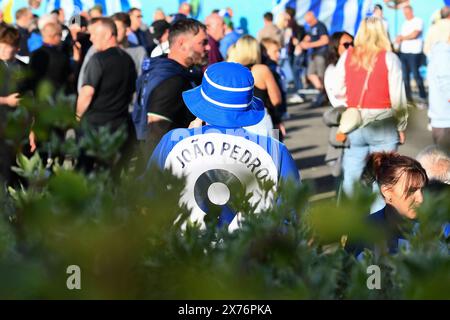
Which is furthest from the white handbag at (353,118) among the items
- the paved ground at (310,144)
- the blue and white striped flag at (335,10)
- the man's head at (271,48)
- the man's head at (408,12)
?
the man's head at (408,12)

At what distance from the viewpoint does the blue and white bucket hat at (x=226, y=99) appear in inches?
137

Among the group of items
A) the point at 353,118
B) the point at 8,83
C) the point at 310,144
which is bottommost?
the point at 310,144

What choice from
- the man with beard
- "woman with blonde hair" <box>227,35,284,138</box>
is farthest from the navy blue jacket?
"woman with blonde hair" <box>227,35,284,138</box>

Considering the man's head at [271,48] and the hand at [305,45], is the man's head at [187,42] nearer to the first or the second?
the man's head at [271,48]

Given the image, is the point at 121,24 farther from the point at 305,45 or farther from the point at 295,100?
the point at 305,45

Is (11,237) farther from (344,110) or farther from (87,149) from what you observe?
(344,110)

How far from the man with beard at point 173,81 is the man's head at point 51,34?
9.74ft

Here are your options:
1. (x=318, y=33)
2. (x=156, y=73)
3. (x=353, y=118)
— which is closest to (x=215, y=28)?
(x=353, y=118)

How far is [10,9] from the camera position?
16.4m

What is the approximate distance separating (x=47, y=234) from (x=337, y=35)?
301 inches

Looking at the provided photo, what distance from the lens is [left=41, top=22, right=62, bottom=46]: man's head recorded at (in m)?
8.27

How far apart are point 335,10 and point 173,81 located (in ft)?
41.4

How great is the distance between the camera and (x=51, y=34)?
8273 mm

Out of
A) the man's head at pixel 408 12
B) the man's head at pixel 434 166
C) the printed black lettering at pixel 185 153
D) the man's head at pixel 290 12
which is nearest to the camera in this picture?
the printed black lettering at pixel 185 153
